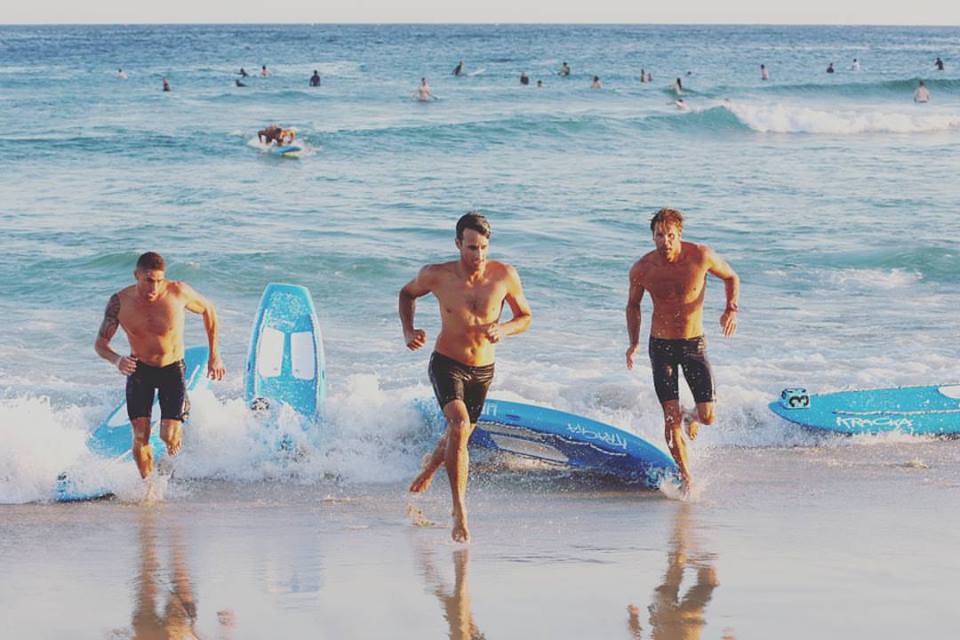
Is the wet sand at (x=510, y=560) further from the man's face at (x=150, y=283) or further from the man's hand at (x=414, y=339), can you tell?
the man's face at (x=150, y=283)

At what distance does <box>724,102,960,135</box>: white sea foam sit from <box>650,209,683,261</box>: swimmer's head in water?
28.8 meters

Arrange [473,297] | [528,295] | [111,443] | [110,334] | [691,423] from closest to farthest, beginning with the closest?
[473,297]
[110,334]
[691,423]
[111,443]
[528,295]

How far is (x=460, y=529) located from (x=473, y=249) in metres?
1.43

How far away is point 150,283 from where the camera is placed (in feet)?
24.6

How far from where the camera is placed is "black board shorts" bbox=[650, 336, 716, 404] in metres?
7.72

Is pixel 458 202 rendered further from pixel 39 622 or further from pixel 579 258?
pixel 39 622

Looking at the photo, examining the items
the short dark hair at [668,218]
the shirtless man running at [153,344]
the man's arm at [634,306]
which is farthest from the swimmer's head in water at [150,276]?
the short dark hair at [668,218]

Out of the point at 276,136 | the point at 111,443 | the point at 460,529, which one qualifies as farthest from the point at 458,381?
the point at 276,136

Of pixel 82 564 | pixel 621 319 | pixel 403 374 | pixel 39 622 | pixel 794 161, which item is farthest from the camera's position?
pixel 794 161

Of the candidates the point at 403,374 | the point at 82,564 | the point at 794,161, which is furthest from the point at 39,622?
the point at 794,161

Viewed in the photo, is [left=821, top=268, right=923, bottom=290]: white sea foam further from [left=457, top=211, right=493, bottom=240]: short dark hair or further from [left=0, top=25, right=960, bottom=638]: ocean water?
[left=457, top=211, right=493, bottom=240]: short dark hair

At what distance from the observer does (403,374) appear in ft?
38.0

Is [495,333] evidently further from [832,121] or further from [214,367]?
[832,121]

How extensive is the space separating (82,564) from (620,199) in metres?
15.9
